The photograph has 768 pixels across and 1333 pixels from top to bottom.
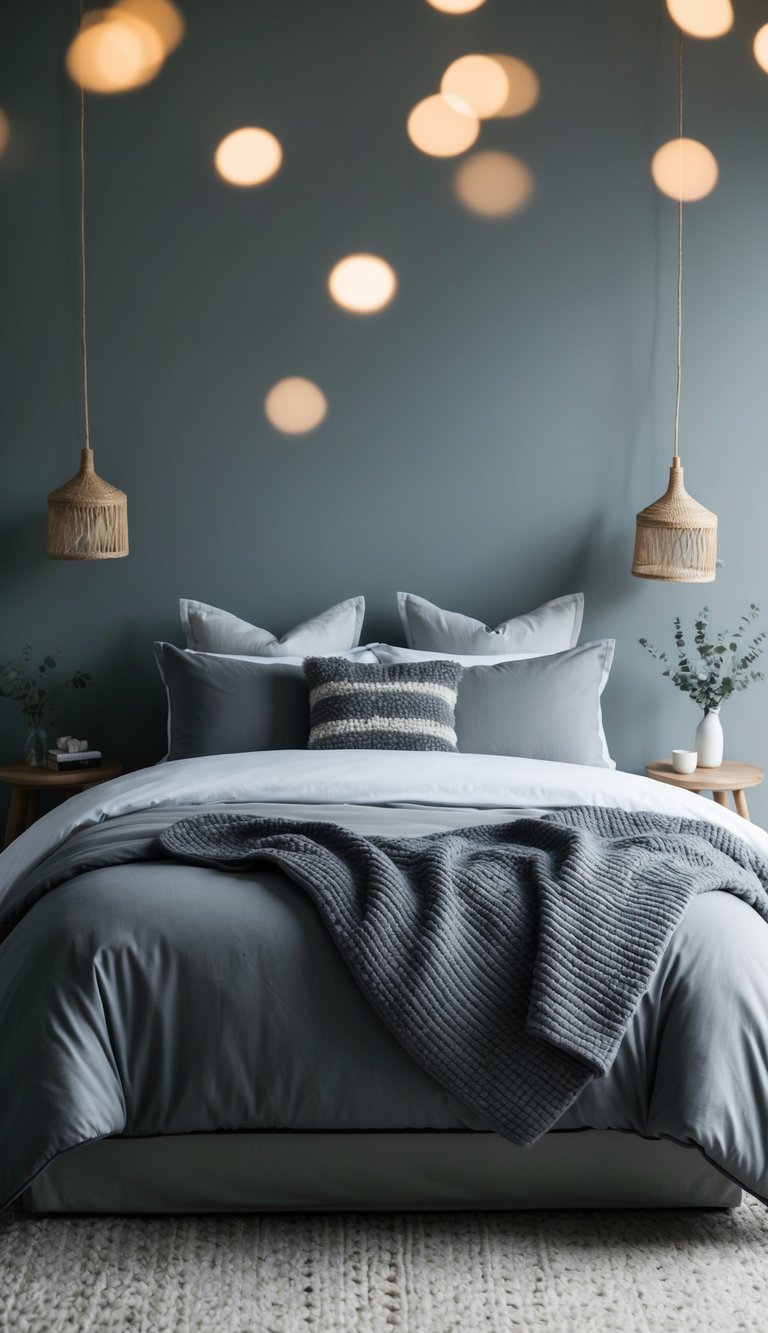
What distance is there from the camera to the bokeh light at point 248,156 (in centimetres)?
436

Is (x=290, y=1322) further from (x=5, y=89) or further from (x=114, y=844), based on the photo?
(x=5, y=89)

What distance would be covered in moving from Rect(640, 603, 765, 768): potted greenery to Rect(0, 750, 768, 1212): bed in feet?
6.43

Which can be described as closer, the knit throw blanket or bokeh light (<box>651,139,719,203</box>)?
the knit throw blanket

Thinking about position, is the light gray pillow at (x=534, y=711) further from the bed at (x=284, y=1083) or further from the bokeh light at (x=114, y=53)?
the bokeh light at (x=114, y=53)

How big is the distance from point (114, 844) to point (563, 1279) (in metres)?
1.28

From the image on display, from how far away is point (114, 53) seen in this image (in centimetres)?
431

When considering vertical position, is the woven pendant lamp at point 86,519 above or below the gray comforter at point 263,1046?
above

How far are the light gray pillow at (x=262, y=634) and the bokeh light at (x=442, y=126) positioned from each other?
5.45 feet

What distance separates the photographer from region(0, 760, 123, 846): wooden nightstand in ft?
13.7

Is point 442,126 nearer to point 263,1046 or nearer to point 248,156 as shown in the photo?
point 248,156

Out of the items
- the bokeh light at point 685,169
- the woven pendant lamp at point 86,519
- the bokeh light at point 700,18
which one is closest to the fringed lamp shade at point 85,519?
the woven pendant lamp at point 86,519

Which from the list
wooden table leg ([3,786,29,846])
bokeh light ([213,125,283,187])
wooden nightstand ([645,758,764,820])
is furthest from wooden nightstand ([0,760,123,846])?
bokeh light ([213,125,283,187])

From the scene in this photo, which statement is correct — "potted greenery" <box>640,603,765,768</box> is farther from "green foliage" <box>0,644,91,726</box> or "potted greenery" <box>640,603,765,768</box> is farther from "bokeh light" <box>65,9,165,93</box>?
"bokeh light" <box>65,9,165,93</box>

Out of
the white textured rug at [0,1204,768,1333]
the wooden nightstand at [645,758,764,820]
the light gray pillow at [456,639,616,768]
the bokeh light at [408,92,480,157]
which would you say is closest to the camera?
the white textured rug at [0,1204,768,1333]
